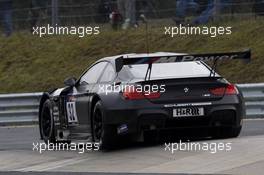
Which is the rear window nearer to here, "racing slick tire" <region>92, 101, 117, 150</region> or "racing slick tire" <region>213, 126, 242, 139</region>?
"racing slick tire" <region>92, 101, 117, 150</region>

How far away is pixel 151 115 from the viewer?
38.3 feet

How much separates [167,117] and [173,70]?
84 centimetres

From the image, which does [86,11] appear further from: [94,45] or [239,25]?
[239,25]

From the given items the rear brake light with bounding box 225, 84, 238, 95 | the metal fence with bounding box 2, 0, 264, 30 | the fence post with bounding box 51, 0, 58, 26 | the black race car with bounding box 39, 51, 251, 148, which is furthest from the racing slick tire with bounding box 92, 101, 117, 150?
the fence post with bounding box 51, 0, 58, 26

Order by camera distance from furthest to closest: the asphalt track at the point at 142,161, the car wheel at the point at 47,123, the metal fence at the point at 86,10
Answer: the metal fence at the point at 86,10, the car wheel at the point at 47,123, the asphalt track at the point at 142,161

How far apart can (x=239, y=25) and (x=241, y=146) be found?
11844 millimetres

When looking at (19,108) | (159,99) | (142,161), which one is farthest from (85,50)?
(142,161)

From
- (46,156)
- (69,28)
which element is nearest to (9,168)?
(46,156)

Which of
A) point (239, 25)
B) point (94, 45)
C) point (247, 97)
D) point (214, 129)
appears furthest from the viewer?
point (94, 45)

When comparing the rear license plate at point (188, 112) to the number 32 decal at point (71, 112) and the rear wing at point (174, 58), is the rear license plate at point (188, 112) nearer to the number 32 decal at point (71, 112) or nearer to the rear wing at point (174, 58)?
the rear wing at point (174, 58)

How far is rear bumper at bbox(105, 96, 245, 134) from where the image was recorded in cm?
1165

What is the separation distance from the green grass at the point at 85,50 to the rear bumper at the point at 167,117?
8172 millimetres

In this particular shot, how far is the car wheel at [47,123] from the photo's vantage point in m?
13.8

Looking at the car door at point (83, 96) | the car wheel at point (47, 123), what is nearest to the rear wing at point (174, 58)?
the car door at point (83, 96)
